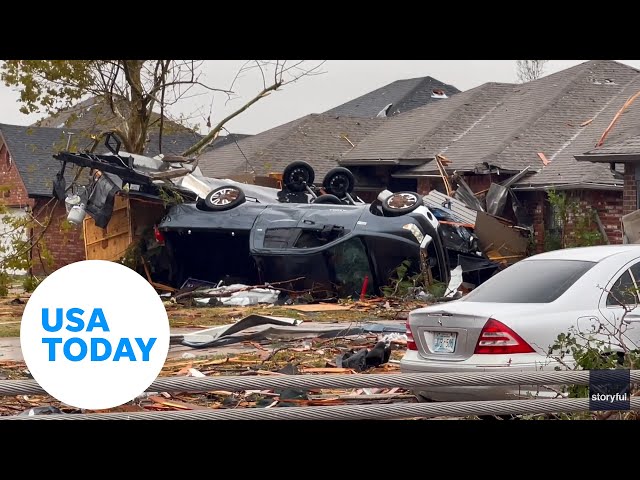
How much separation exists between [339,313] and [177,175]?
5398mm

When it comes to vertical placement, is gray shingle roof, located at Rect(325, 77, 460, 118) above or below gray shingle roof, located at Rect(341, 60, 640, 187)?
above

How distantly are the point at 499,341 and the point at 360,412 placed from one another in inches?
111

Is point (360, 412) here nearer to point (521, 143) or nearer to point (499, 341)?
point (499, 341)

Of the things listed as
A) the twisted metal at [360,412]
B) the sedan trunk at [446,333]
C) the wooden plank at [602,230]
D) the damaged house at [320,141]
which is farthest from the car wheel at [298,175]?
the twisted metal at [360,412]

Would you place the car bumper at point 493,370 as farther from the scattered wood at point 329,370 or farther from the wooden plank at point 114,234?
the wooden plank at point 114,234

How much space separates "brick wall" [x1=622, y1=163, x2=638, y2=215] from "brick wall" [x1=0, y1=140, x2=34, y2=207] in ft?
90.6

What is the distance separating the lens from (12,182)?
150 ft

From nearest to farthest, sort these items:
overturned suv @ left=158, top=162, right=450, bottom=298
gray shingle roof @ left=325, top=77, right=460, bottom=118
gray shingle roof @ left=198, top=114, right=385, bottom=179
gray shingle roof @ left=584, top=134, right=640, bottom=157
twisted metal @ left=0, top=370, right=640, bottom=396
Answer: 1. twisted metal @ left=0, top=370, right=640, bottom=396
2. overturned suv @ left=158, top=162, right=450, bottom=298
3. gray shingle roof @ left=584, top=134, right=640, bottom=157
4. gray shingle roof @ left=198, top=114, right=385, bottom=179
5. gray shingle roof @ left=325, top=77, right=460, bottom=118

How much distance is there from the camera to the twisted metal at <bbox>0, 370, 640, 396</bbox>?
19.3ft

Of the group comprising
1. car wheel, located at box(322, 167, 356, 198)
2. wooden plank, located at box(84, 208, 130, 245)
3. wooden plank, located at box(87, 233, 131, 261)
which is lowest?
wooden plank, located at box(87, 233, 131, 261)

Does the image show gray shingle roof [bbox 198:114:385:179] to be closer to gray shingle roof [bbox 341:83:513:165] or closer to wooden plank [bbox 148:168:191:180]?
gray shingle roof [bbox 341:83:513:165]

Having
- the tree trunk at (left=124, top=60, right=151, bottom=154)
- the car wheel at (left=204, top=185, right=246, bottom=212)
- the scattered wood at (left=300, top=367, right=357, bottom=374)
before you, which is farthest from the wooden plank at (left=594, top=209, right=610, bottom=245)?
the scattered wood at (left=300, top=367, right=357, bottom=374)

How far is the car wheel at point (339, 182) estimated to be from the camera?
24.7m

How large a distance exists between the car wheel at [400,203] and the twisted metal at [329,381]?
1433 cm
